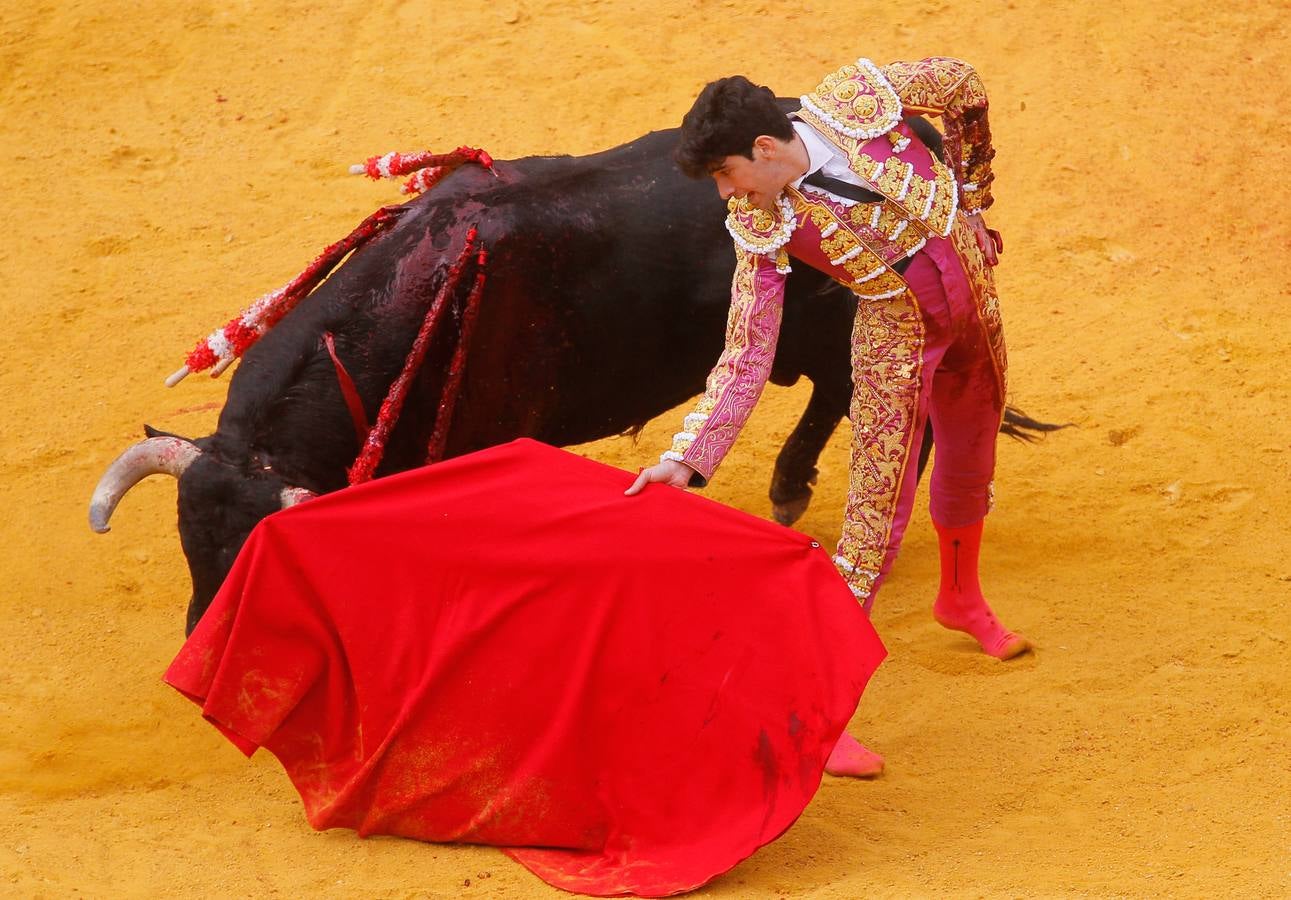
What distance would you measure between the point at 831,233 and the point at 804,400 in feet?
10.9

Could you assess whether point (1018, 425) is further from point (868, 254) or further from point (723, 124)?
point (723, 124)

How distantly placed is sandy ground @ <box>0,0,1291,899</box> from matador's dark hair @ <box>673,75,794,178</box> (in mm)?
1693

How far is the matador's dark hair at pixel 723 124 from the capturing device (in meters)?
3.58

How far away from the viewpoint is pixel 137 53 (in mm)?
9477

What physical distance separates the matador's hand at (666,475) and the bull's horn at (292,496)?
1.01m

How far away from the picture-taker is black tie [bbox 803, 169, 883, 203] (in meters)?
3.86

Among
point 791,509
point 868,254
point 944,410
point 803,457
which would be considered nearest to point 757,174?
point 868,254

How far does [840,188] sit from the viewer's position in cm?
387

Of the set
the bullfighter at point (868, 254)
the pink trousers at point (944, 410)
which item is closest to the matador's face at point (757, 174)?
the bullfighter at point (868, 254)

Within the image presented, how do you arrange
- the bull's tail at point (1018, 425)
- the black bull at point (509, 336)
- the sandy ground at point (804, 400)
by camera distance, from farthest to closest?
the bull's tail at point (1018, 425) < the black bull at point (509, 336) < the sandy ground at point (804, 400)

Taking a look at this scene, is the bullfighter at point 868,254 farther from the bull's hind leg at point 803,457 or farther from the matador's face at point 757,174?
the bull's hind leg at point 803,457

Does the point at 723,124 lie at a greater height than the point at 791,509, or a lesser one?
greater

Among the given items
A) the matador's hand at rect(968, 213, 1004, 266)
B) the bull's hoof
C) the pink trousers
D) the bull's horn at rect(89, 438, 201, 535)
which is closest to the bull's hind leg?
the bull's hoof

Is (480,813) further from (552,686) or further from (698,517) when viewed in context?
(698,517)
